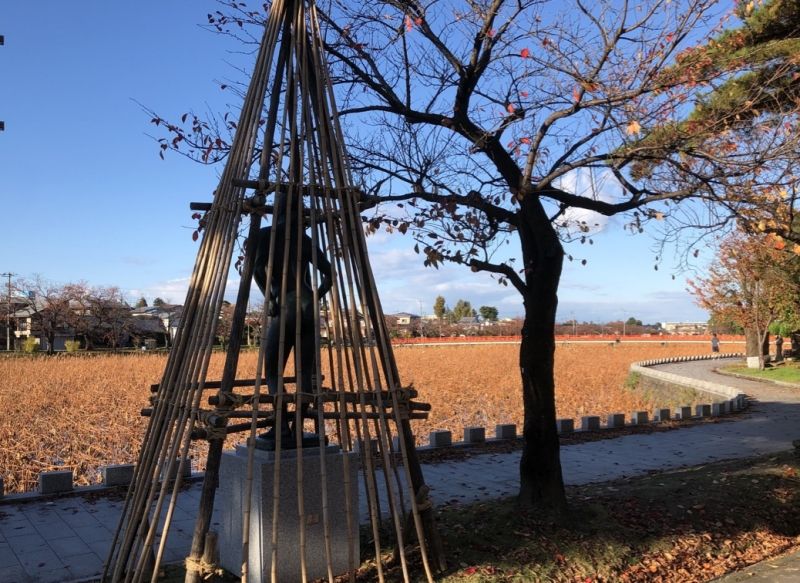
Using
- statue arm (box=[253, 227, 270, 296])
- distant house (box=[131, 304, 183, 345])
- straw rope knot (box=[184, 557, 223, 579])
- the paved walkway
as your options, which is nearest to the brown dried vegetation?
the paved walkway

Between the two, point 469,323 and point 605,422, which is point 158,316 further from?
point 605,422

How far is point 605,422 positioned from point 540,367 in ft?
29.1

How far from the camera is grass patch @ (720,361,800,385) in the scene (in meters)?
23.4

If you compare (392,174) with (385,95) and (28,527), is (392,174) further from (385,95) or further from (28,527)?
(28,527)

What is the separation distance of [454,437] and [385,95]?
7591mm

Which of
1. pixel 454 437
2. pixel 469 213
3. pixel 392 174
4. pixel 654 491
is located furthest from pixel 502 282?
pixel 454 437

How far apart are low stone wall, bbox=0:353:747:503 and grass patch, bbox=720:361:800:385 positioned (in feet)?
11.7

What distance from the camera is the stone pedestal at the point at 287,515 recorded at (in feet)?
13.9

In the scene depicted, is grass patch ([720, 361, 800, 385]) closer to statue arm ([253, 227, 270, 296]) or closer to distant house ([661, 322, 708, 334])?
statue arm ([253, 227, 270, 296])

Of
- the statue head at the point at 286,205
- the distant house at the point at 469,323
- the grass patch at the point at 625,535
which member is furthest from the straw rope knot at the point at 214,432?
the distant house at the point at 469,323

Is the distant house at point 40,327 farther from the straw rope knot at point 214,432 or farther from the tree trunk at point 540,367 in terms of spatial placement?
the straw rope knot at point 214,432

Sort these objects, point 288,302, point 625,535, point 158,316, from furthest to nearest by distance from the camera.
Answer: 1. point 158,316
2. point 625,535
3. point 288,302

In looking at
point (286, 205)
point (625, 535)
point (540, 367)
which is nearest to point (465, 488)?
point (540, 367)

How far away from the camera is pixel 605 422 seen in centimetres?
1427
